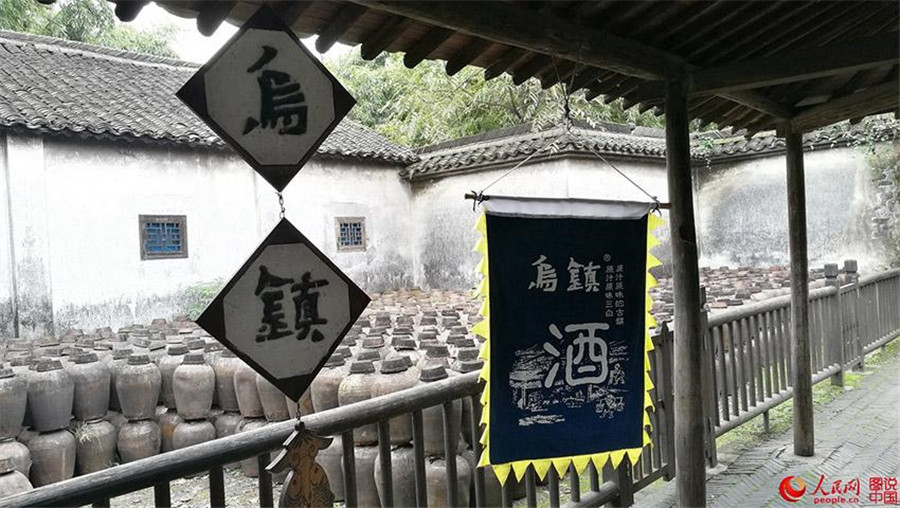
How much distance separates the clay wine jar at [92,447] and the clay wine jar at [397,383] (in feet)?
10.4

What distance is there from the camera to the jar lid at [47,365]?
5.44 m

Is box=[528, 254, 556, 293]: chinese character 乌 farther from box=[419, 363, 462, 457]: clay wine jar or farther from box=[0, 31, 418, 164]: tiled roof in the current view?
box=[0, 31, 418, 164]: tiled roof

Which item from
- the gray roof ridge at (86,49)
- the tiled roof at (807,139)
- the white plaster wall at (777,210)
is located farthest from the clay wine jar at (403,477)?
the white plaster wall at (777,210)

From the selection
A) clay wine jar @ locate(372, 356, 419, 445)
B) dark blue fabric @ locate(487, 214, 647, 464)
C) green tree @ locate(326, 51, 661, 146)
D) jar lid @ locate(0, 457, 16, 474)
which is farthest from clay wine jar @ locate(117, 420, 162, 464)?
green tree @ locate(326, 51, 661, 146)

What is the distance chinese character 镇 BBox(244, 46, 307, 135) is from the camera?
6.83 feet

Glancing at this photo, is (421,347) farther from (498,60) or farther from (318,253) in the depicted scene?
(318,253)

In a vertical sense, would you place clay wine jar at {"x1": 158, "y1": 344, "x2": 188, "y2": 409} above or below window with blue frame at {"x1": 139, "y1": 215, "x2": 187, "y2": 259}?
below

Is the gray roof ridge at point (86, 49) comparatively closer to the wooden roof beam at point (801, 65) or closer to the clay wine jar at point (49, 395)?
the clay wine jar at point (49, 395)

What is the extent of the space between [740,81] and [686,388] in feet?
5.69

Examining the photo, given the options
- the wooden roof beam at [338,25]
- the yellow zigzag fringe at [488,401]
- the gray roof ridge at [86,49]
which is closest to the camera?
the wooden roof beam at [338,25]

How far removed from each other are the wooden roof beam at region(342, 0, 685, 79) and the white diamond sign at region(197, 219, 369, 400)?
3.03ft

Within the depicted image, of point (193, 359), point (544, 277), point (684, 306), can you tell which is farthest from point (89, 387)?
point (684, 306)

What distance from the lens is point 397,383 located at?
13.3 feet

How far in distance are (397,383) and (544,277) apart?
152 cm
